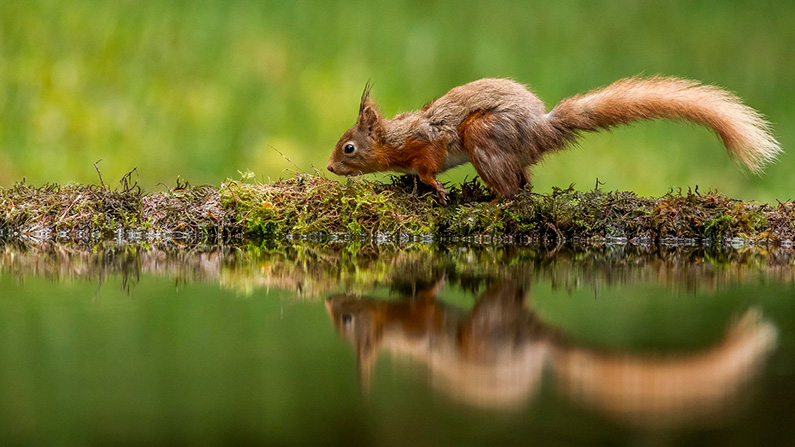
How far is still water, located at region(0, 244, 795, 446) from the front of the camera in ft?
3.93

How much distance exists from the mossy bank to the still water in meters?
1.54

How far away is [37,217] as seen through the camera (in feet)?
16.9

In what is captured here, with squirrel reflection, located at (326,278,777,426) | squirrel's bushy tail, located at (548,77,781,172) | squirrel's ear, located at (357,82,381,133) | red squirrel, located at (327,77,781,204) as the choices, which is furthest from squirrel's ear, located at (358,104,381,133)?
squirrel reflection, located at (326,278,777,426)

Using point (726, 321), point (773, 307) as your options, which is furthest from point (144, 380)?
point (773, 307)

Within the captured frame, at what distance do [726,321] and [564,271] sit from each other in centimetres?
113

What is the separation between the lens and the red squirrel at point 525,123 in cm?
441

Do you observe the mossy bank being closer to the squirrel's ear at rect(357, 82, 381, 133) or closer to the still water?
the squirrel's ear at rect(357, 82, 381, 133)

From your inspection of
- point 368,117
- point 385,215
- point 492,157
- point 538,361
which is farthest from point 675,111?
point 538,361

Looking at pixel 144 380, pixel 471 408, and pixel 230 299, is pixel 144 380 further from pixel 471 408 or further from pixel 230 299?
pixel 230 299

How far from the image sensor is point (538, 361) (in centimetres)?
163

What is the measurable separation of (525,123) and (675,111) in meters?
0.88

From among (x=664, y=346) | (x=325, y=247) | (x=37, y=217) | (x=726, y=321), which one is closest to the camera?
(x=664, y=346)

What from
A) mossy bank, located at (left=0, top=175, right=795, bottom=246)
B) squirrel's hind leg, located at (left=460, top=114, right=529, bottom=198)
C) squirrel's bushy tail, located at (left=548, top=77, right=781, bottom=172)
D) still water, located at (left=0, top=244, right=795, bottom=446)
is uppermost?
squirrel's bushy tail, located at (left=548, top=77, right=781, bottom=172)

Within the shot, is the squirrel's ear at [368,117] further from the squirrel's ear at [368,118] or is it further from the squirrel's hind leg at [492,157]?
the squirrel's hind leg at [492,157]
